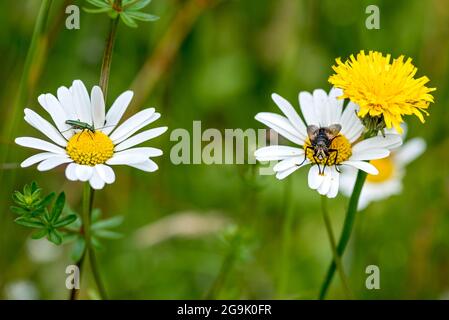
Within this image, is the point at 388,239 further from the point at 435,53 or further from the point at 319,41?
the point at 319,41

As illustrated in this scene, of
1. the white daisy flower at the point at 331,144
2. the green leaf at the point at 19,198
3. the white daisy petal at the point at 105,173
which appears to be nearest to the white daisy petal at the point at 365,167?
the white daisy flower at the point at 331,144

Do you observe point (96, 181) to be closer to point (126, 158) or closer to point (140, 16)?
point (126, 158)

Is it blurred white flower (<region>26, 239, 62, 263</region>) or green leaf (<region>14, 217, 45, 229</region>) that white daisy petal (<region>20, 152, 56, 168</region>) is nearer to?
green leaf (<region>14, 217, 45, 229</region>)

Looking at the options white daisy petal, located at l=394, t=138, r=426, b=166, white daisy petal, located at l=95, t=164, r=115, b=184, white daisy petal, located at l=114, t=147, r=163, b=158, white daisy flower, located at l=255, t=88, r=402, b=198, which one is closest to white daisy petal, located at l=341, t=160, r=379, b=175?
white daisy flower, located at l=255, t=88, r=402, b=198

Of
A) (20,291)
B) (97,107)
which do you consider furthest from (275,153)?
(20,291)

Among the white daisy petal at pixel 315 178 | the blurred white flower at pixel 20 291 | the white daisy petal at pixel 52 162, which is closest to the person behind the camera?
the white daisy petal at pixel 52 162

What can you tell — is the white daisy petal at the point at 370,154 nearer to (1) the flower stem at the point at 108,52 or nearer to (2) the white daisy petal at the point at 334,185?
(2) the white daisy petal at the point at 334,185
